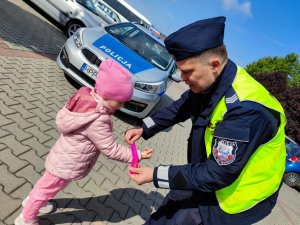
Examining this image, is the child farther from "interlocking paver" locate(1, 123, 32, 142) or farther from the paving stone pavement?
"interlocking paver" locate(1, 123, 32, 142)

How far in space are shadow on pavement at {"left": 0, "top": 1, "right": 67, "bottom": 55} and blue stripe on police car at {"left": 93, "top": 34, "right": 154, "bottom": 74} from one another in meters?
2.20

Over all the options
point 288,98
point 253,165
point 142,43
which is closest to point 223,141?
point 253,165

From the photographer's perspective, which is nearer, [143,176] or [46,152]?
[143,176]

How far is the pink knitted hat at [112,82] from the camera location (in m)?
2.29

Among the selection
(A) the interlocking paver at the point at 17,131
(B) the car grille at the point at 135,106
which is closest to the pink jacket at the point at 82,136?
(A) the interlocking paver at the point at 17,131

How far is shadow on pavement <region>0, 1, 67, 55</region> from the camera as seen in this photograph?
779 centimetres

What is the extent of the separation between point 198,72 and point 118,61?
3.96 m

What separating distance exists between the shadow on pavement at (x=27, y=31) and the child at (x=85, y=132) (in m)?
5.29

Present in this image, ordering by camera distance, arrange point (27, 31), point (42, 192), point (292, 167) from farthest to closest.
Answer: point (292, 167)
point (27, 31)
point (42, 192)

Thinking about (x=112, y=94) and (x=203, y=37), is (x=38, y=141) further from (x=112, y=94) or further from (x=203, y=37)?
(x=203, y=37)

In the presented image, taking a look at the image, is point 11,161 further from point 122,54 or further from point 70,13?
point 70,13

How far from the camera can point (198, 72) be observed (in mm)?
2004

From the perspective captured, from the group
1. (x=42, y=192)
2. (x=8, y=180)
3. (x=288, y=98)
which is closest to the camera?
(x=42, y=192)

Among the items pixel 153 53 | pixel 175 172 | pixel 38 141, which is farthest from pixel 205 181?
pixel 153 53
